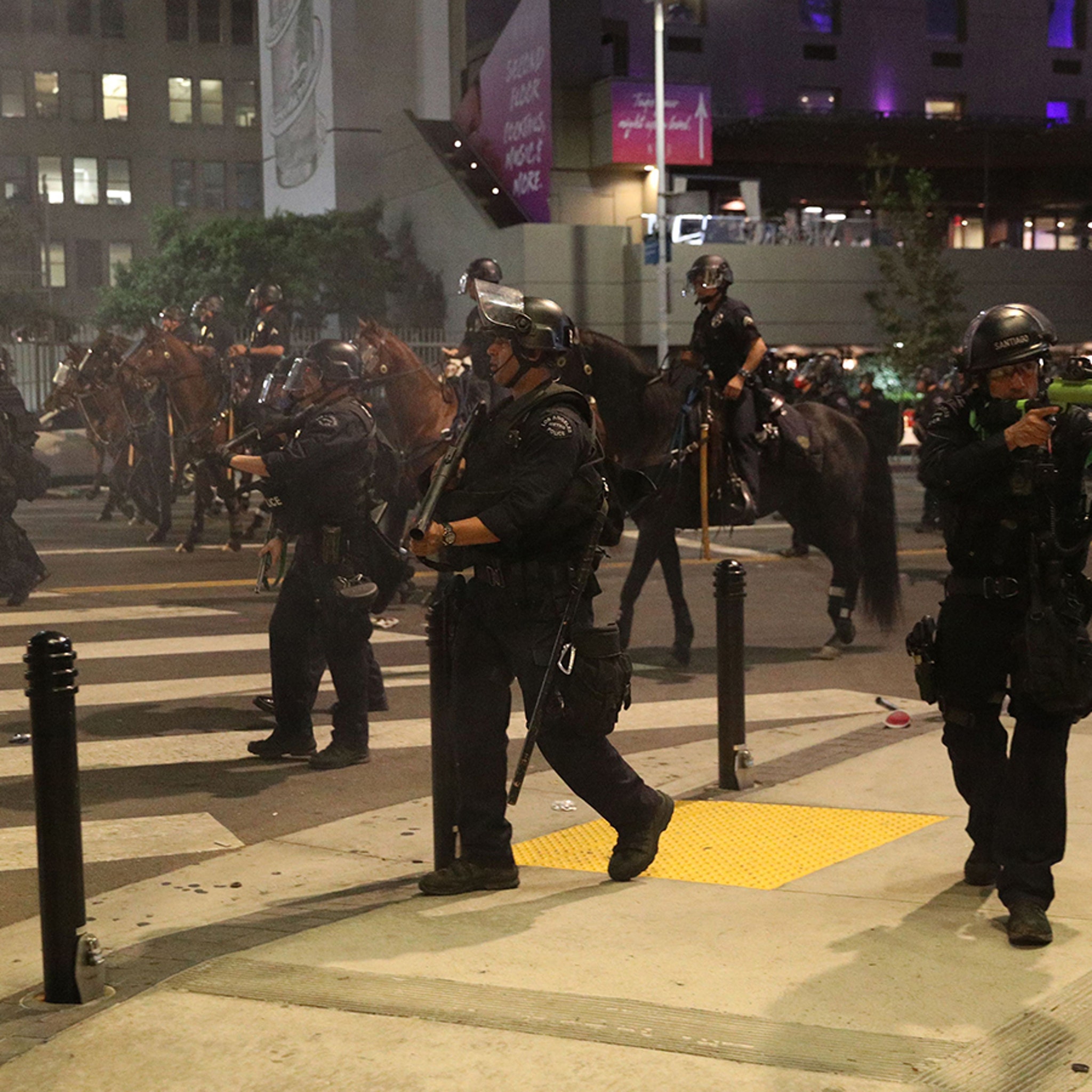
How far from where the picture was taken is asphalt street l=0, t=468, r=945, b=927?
22.6 feet

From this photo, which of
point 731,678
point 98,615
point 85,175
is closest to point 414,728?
point 731,678

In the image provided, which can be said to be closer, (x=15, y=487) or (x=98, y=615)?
(x=98, y=615)

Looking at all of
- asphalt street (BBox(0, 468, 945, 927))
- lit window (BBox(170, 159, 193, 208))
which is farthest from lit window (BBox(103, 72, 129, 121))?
asphalt street (BBox(0, 468, 945, 927))

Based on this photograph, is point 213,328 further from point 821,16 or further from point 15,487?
point 821,16

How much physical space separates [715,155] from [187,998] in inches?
1918

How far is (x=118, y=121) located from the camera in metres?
67.8

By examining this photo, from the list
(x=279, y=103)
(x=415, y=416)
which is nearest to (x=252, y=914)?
(x=415, y=416)

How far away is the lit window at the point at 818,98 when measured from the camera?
53500 mm

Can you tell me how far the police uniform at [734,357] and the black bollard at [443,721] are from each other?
5.79 meters

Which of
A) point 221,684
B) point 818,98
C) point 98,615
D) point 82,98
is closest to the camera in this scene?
point 221,684

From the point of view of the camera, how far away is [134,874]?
6.16 m

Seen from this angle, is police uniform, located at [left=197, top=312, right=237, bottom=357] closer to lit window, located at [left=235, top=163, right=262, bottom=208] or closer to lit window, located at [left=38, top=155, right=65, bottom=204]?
lit window, located at [left=38, top=155, right=65, bottom=204]

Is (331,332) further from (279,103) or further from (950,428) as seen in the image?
(950,428)

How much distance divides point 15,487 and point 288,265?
33.1 metres
